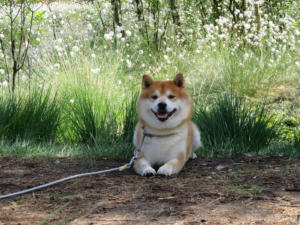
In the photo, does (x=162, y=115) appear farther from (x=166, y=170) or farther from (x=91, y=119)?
(x=91, y=119)

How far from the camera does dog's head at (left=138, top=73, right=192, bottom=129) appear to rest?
3912mm

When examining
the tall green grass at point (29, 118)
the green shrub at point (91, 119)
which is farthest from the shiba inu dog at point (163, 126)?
the tall green grass at point (29, 118)

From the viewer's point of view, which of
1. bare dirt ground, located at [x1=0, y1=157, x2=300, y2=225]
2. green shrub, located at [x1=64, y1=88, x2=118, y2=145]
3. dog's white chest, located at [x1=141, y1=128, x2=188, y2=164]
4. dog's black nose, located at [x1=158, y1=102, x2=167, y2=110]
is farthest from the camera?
green shrub, located at [x1=64, y1=88, x2=118, y2=145]

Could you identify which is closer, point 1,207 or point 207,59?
point 1,207

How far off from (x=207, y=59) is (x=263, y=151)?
465cm

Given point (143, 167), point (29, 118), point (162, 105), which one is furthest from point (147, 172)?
point (29, 118)

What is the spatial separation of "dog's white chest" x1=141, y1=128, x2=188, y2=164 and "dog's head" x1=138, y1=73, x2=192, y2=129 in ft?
0.48

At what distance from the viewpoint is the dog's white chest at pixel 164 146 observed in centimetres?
410

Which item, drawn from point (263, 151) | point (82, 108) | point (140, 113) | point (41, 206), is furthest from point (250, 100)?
point (41, 206)

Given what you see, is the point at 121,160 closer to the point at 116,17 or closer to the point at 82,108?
the point at 82,108

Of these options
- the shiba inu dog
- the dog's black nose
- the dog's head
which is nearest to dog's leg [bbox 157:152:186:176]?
the shiba inu dog

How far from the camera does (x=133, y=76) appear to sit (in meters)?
8.59

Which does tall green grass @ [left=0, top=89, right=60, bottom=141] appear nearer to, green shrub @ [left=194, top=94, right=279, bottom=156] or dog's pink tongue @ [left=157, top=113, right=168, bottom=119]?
green shrub @ [left=194, top=94, right=279, bottom=156]

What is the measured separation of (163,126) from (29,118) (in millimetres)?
2522
